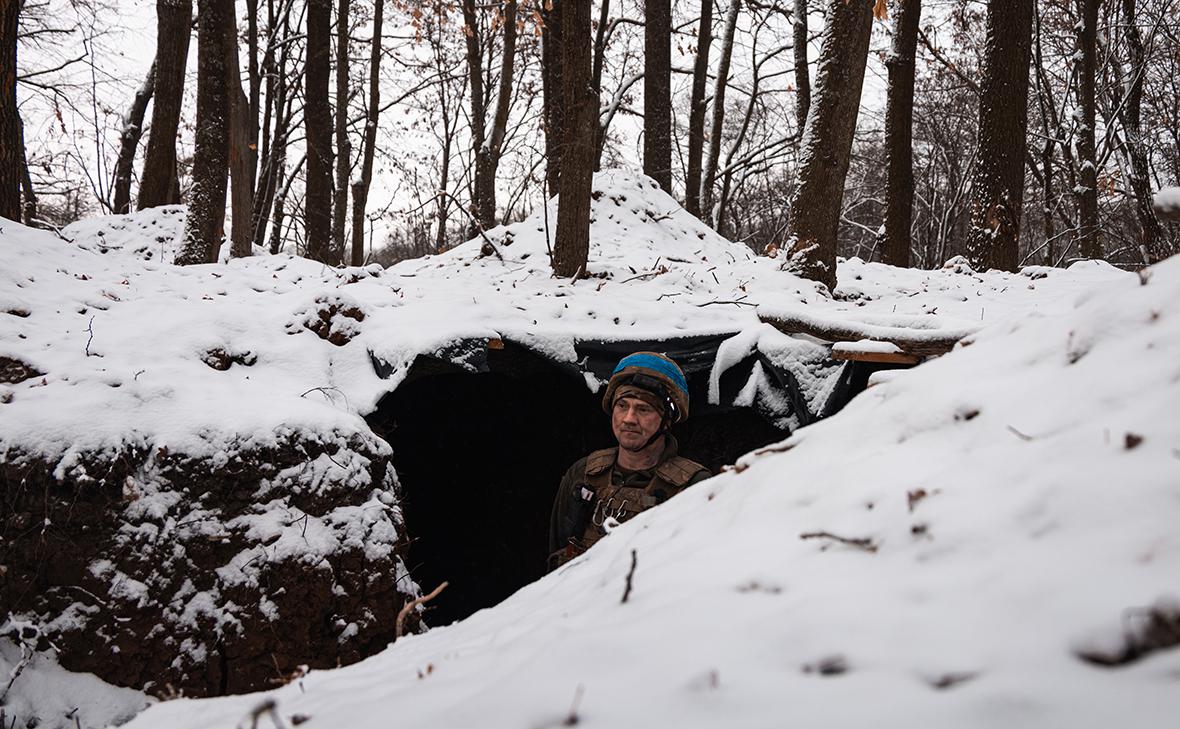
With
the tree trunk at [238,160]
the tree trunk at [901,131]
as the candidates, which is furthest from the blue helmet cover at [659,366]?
the tree trunk at [901,131]

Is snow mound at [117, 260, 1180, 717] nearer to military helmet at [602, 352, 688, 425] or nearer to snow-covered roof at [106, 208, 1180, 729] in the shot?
snow-covered roof at [106, 208, 1180, 729]

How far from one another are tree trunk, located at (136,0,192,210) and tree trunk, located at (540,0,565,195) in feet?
15.5

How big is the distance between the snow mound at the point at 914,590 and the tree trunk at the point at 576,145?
185 inches

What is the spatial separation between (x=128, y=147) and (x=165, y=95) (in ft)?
14.4

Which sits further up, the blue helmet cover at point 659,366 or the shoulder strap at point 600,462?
the blue helmet cover at point 659,366

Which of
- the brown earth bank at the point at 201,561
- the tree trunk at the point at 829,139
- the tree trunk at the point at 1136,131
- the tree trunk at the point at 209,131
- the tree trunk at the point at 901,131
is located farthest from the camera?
the tree trunk at the point at 1136,131

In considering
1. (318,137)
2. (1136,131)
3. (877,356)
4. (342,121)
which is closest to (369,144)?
(342,121)

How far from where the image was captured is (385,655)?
1.85m

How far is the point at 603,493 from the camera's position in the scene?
3.67 m

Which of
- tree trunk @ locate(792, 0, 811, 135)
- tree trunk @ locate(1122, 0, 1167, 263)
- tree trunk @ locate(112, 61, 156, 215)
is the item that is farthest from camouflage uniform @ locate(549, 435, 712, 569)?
tree trunk @ locate(112, 61, 156, 215)

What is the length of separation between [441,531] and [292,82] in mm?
14415

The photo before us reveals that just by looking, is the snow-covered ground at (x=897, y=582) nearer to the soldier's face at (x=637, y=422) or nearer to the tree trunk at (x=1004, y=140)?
the soldier's face at (x=637, y=422)

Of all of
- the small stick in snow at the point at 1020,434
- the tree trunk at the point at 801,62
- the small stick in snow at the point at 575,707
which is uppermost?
the tree trunk at the point at 801,62

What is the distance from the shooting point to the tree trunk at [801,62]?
433 inches
